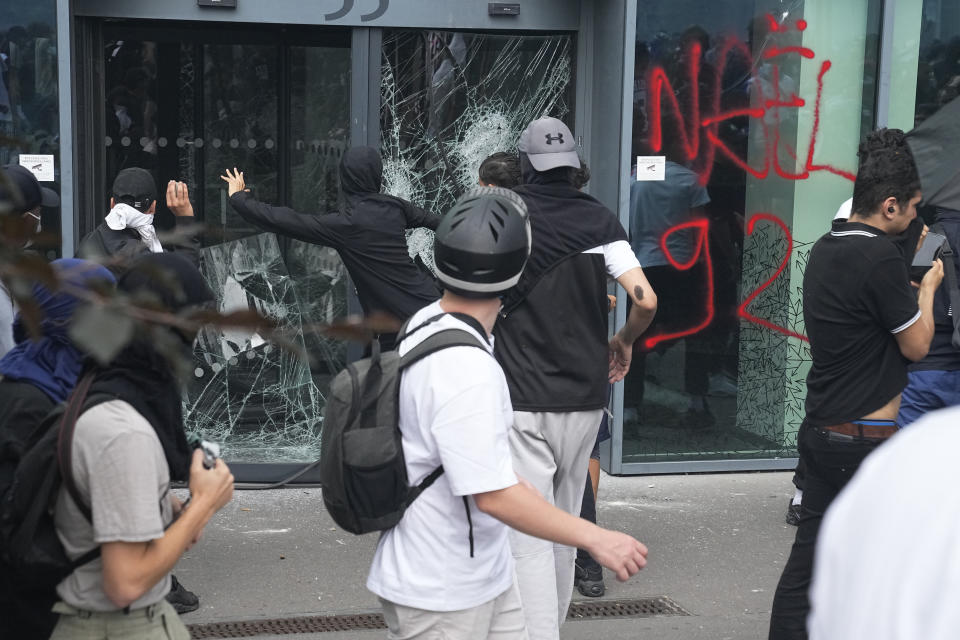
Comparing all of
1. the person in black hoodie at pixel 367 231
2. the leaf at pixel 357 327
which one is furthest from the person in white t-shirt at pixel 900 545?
the person in black hoodie at pixel 367 231

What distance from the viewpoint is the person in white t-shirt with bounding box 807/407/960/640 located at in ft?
3.81

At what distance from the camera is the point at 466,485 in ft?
9.04

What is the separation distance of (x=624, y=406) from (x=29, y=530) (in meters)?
4.97

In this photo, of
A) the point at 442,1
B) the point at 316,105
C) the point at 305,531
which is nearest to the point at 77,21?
the point at 316,105

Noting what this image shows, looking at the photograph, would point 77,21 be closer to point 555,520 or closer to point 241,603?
point 241,603

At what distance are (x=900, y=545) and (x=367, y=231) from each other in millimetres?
4867

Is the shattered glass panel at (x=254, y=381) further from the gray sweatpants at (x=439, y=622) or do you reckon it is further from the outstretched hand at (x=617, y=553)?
the outstretched hand at (x=617, y=553)

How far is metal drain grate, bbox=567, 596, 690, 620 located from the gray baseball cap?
6.13ft

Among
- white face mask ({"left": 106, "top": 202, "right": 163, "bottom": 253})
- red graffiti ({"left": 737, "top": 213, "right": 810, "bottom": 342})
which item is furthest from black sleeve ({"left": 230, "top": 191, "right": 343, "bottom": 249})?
red graffiti ({"left": 737, "top": 213, "right": 810, "bottom": 342})

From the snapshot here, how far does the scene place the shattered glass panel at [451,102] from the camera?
6.91m

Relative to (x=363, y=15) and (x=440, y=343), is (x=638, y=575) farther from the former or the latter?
(x=363, y=15)

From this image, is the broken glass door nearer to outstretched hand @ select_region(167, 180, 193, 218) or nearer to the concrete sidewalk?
the concrete sidewalk

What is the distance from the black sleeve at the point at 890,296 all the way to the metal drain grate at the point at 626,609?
1.74m

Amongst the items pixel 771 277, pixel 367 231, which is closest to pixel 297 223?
pixel 367 231
